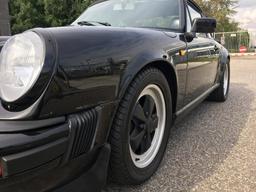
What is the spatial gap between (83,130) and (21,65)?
395 millimetres

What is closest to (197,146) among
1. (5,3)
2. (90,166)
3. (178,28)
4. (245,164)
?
(245,164)

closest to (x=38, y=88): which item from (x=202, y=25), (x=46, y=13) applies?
(x=202, y=25)

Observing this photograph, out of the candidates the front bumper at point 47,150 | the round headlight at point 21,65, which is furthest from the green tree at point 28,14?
the front bumper at point 47,150

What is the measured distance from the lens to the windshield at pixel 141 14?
9.25ft

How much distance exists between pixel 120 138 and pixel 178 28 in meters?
1.42

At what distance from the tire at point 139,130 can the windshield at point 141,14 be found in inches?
29.5

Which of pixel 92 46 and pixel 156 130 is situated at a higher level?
pixel 92 46

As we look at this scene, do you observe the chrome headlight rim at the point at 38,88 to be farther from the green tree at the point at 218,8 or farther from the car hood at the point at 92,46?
the green tree at the point at 218,8

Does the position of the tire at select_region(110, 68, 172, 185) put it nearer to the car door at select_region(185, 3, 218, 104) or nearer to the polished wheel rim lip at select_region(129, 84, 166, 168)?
the polished wheel rim lip at select_region(129, 84, 166, 168)

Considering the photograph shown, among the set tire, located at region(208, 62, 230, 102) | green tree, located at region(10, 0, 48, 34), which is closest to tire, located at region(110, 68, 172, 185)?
tire, located at region(208, 62, 230, 102)

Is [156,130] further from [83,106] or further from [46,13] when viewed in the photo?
[46,13]

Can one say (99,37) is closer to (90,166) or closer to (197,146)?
(90,166)

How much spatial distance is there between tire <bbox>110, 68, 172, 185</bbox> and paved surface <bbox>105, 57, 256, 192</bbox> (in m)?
0.14

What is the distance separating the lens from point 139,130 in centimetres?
214
